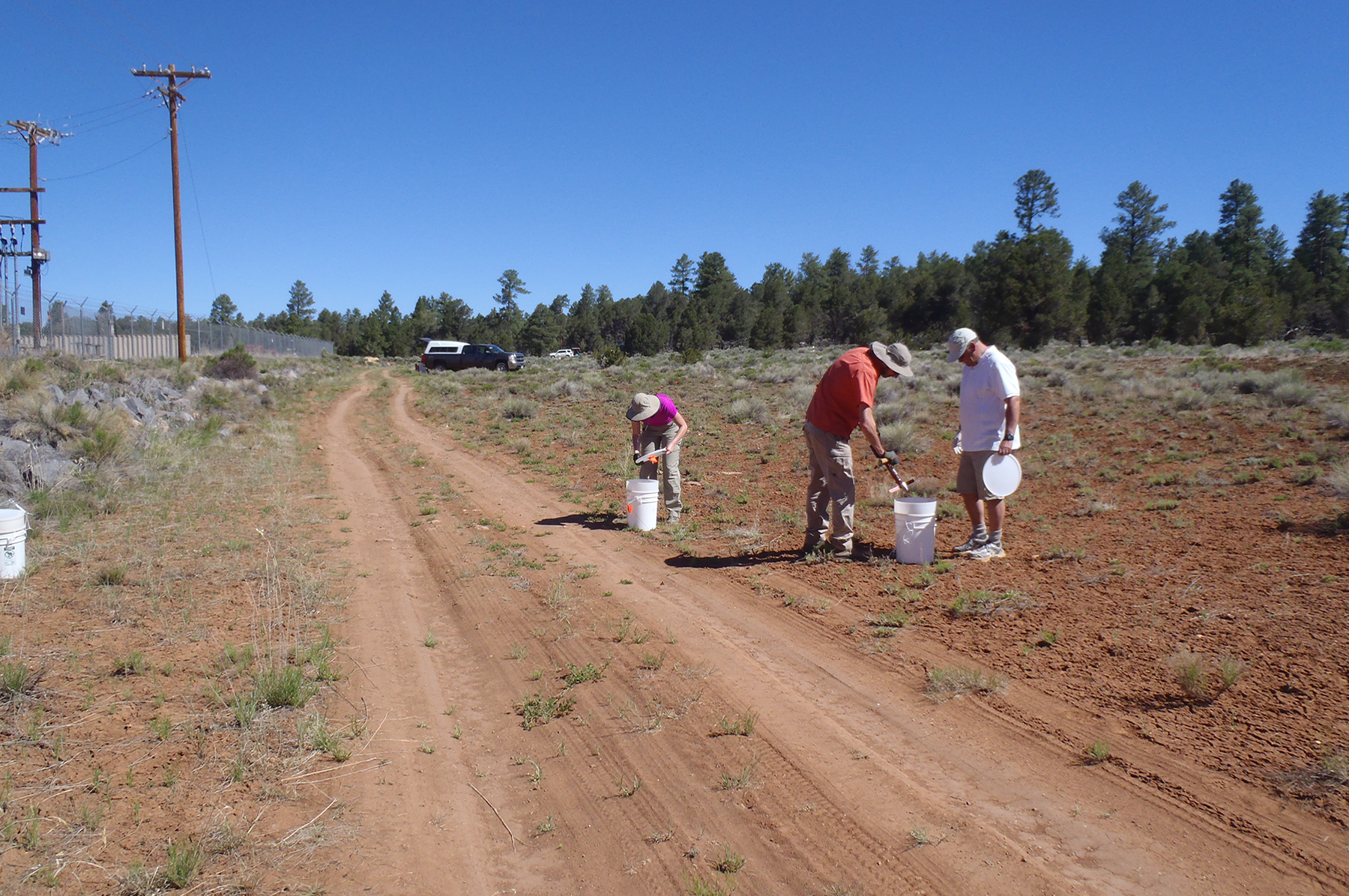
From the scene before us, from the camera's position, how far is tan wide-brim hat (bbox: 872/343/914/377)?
6.95 metres

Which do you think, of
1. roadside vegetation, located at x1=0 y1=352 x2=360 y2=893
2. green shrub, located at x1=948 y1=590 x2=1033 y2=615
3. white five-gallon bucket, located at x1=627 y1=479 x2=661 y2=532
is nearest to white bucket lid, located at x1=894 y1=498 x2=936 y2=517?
green shrub, located at x1=948 y1=590 x2=1033 y2=615

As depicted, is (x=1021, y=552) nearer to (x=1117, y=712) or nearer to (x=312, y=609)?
(x=1117, y=712)

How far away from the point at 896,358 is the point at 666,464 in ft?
10.4

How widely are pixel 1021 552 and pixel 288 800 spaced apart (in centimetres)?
601

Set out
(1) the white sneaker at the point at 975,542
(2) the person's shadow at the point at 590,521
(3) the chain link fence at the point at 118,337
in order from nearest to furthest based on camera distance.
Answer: (1) the white sneaker at the point at 975,542
(2) the person's shadow at the point at 590,521
(3) the chain link fence at the point at 118,337

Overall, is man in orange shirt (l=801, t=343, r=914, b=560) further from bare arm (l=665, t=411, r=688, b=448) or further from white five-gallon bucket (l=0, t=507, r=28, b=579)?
white five-gallon bucket (l=0, t=507, r=28, b=579)

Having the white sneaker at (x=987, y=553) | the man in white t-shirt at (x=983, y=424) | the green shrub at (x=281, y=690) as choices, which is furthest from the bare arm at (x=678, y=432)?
the green shrub at (x=281, y=690)

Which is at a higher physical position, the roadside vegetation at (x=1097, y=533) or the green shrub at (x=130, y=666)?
the roadside vegetation at (x=1097, y=533)

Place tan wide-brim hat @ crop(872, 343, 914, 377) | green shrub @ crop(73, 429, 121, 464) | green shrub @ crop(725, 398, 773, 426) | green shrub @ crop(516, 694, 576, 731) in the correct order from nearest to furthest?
green shrub @ crop(516, 694, 576, 731)
tan wide-brim hat @ crop(872, 343, 914, 377)
green shrub @ crop(73, 429, 121, 464)
green shrub @ crop(725, 398, 773, 426)

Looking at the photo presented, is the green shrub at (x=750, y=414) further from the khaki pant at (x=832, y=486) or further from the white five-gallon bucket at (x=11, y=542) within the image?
the white five-gallon bucket at (x=11, y=542)

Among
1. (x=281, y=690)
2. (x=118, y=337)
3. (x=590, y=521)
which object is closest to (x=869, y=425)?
(x=590, y=521)

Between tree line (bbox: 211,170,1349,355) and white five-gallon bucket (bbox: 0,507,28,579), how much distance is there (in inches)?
1266

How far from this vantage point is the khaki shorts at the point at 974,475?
6.75 m

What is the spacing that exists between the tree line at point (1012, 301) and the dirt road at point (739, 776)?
32926mm
